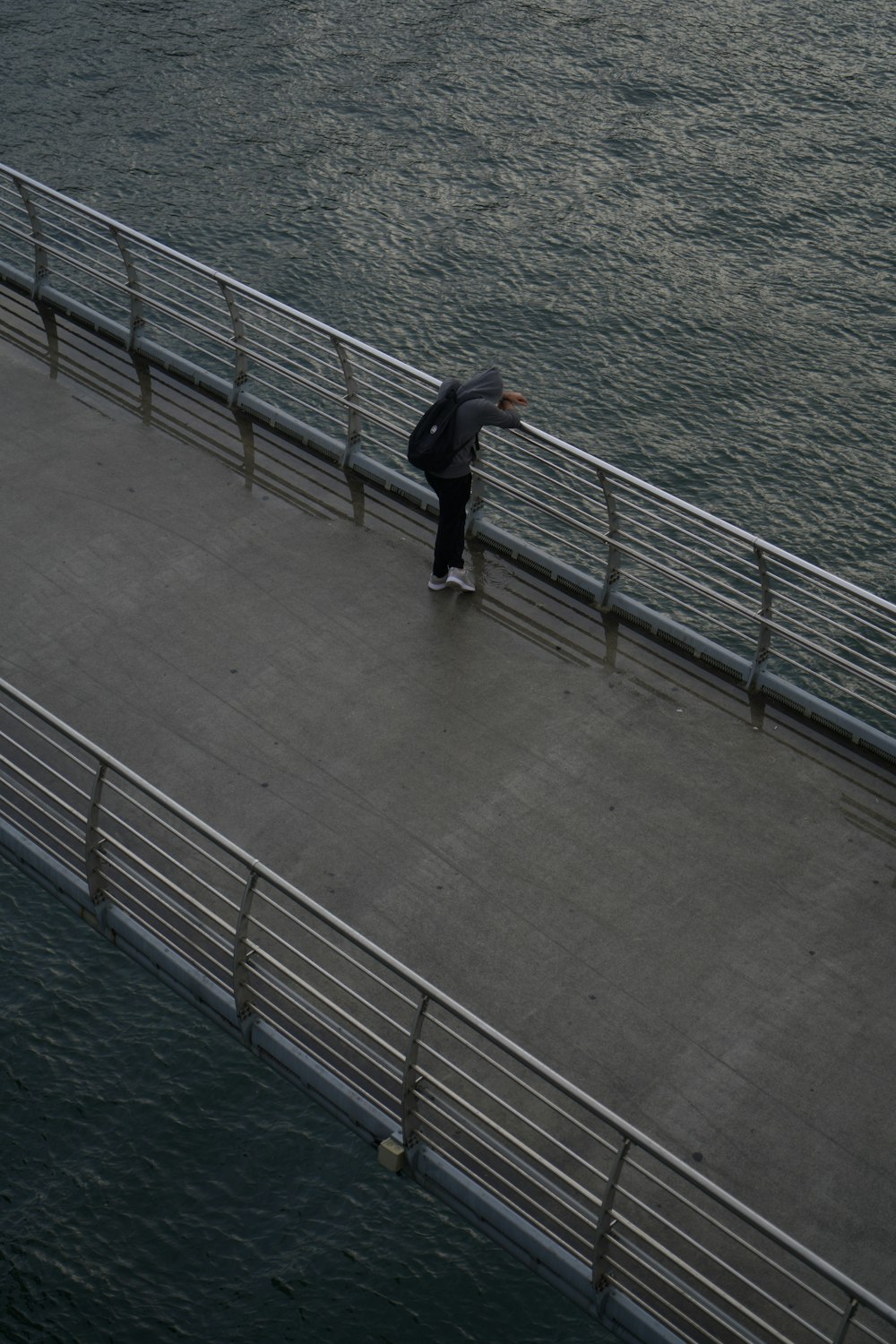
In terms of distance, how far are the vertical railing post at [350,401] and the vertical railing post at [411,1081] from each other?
555cm

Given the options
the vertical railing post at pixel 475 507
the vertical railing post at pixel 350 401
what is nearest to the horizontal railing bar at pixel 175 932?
the vertical railing post at pixel 475 507

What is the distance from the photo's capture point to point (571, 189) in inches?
974

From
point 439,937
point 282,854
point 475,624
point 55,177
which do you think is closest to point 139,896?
point 282,854

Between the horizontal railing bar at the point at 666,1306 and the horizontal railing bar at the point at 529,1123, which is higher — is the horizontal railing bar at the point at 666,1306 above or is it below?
below

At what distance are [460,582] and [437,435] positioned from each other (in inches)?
48.9

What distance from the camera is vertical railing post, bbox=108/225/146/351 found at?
13930 mm

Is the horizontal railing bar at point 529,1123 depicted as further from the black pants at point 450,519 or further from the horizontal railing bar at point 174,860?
the black pants at point 450,519

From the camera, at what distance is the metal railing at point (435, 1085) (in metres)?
7.94

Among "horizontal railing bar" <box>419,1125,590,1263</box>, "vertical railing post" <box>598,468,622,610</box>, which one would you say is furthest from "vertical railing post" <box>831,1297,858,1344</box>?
A: "vertical railing post" <box>598,468,622,610</box>

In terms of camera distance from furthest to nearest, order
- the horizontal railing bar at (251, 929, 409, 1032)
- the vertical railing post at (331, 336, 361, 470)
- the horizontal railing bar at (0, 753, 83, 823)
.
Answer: the vertical railing post at (331, 336, 361, 470), the horizontal railing bar at (0, 753, 83, 823), the horizontal railing bar at (251, 929, 409, 1032)

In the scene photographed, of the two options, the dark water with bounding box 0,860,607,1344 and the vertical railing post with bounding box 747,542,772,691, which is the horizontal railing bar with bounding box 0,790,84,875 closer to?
the vertical railing post with bounding box 747,542,772,691

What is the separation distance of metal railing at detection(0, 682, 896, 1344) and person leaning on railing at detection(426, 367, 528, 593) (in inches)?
107

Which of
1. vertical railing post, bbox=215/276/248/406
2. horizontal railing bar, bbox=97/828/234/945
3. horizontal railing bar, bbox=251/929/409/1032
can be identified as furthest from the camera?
vertical railing post, bbox=215/276/248/406

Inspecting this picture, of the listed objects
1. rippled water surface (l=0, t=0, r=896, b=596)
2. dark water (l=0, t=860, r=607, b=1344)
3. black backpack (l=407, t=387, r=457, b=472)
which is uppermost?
black backpack (l=407, t=387, r=457, b=472)
